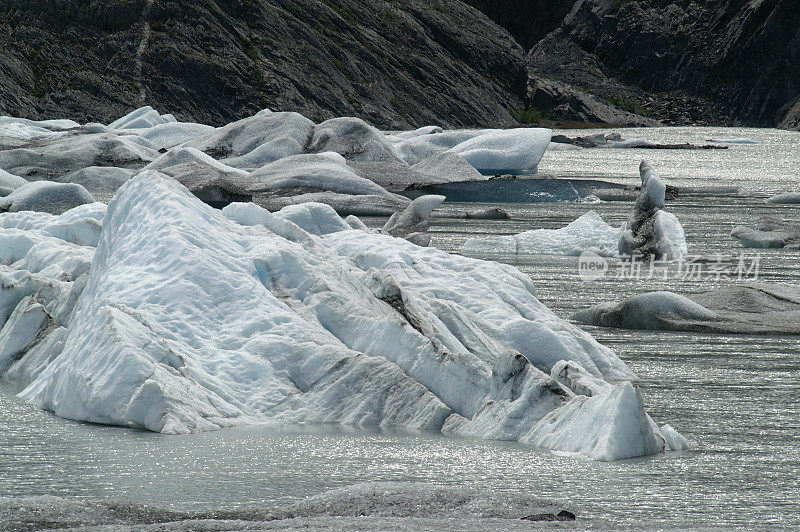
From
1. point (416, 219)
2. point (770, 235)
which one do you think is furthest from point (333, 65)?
point (770, 235)

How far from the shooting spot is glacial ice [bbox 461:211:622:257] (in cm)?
1173

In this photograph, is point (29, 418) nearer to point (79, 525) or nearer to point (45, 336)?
point (45, 336)

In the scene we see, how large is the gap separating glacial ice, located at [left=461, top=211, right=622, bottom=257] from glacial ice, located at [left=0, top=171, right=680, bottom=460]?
5.07 meters

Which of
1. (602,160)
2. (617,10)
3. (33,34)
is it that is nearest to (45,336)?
(602,160)

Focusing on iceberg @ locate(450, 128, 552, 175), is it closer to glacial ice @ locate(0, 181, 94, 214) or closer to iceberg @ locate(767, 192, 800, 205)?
iceberg @ locate(767, 192, 800, 205)

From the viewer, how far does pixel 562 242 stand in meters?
12.0

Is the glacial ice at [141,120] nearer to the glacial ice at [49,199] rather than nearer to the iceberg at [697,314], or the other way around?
the glacial ice at [49,199]

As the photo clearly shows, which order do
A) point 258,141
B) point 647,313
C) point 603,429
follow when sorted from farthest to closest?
point 258,141 → point 647,313 → point 603,429

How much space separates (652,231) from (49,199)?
936cm

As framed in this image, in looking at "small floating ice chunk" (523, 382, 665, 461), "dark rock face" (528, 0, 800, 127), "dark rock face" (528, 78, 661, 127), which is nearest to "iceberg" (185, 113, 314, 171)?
"small floating ice chunk" (523, 382, 665, 461)

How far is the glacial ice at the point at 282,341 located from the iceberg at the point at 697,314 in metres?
1.20

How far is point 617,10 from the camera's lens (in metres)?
109

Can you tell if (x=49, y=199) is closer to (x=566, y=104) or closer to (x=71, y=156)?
(x=71, y=156)

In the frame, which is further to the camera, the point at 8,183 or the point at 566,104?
the point at 566,104
